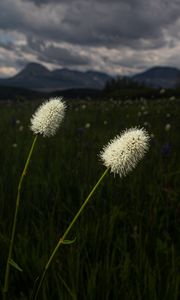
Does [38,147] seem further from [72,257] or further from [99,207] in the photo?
[72,257]

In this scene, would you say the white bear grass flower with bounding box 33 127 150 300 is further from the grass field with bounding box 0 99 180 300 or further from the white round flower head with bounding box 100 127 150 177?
the grass field with bounding box 0 99 180 300

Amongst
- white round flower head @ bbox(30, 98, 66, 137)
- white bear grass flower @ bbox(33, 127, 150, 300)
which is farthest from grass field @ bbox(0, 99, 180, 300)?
white round flower head @ bbox(30, 98, 66, 137)

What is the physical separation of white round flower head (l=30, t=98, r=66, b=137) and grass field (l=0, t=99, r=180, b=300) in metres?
0.85

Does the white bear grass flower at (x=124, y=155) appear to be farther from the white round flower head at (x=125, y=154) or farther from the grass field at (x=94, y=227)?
the grass field at (x=94, y=227)

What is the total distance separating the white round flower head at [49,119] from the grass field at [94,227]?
85cm

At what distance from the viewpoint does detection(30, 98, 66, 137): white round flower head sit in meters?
2.14

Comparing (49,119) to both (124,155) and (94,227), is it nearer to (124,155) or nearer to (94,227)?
(124,155)

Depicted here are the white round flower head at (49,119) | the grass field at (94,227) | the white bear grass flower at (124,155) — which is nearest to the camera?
the white bear grass flower at (124,155)

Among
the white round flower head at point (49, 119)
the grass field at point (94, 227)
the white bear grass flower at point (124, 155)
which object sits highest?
the white round flower head at point (49, 119)

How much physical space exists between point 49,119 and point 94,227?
4.13ft

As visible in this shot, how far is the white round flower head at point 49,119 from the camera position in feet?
7.02

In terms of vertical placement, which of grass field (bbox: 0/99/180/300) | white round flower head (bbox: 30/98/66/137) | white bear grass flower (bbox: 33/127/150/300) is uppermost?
white round flower head (bbox: 30/98/66/137)

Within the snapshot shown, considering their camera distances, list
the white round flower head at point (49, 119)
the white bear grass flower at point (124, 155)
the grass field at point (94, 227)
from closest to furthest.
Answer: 1. the white bear grass flower at point (124, 155)
2. the white round flower head at point (49, 119)
3. the grass field at point (94, 227)

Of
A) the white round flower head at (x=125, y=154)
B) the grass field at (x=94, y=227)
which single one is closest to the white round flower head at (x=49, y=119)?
the white round flower head at (x=125, y=154)
